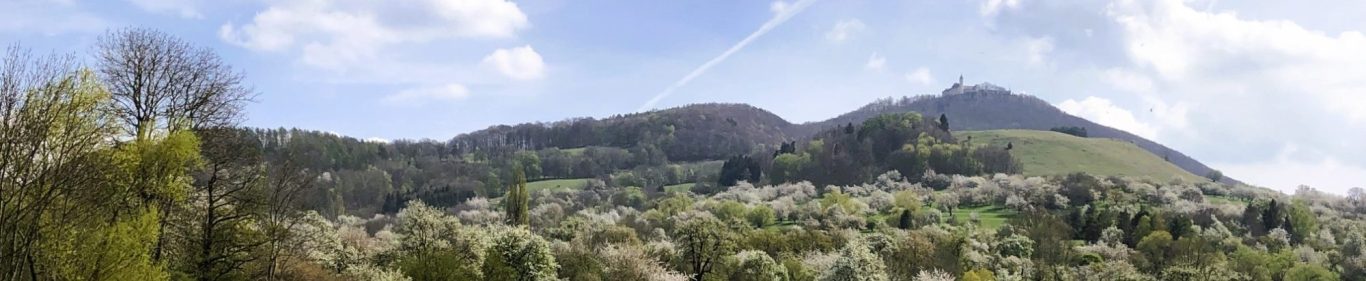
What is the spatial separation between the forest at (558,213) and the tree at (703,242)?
0.15m

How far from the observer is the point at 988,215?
10919 cm


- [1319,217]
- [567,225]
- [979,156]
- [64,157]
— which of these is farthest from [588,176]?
[64,157]

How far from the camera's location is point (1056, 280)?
54594mm

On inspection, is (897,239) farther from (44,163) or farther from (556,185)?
(556,185)

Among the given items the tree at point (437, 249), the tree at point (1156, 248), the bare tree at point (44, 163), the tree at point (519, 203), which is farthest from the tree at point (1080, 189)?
the bare tree at point (44, 163)

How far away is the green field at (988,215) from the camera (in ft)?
334

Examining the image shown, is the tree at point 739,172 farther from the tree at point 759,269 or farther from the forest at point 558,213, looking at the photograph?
the tree at point 759,269

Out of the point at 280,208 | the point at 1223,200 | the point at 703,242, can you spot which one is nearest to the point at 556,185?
the point at 1223,200

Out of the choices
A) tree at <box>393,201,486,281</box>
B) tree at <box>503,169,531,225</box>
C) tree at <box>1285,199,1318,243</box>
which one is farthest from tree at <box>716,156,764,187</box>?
tree at <box>393,201,486,281</box>

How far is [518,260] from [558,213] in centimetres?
7183

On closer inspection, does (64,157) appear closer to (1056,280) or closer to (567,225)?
(1056,280)

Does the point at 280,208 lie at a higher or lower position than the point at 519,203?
higher

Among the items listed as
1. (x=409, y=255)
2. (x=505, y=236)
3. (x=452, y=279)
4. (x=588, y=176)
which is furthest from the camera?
(x=588, y=176)

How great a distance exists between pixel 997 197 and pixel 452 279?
3918 inches
